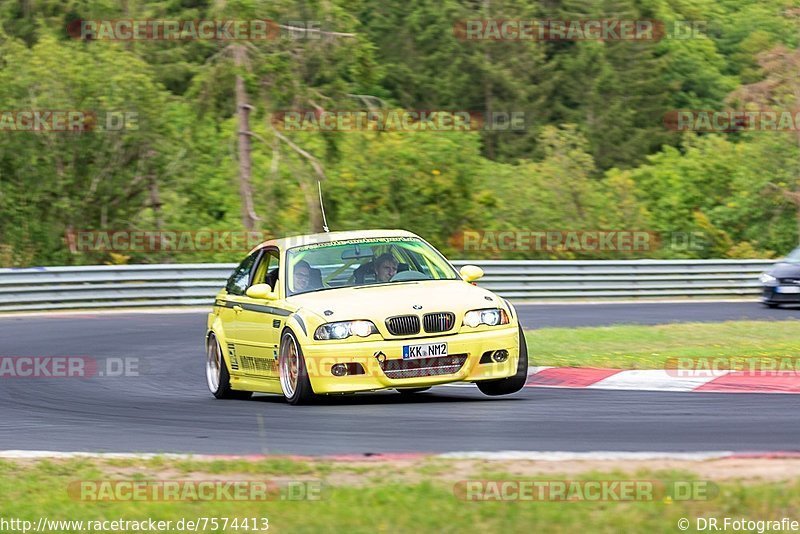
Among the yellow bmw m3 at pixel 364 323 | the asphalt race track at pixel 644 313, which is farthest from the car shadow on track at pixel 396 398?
the asphalt race track at pixel 644 313

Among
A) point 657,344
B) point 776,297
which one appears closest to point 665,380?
point 657,344

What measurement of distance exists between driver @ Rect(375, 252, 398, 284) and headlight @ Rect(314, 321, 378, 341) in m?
1.01

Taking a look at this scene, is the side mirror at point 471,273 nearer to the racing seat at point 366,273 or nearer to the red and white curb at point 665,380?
the racing seat at point 366,273

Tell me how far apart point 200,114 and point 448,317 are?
25.2 m

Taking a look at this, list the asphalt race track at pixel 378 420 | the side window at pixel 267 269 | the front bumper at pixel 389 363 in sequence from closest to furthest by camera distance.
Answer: the asphalt race track at pixel 378 420
the front bumper at pixel 389 363
the side window at pixel 267 269

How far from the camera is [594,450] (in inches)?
303

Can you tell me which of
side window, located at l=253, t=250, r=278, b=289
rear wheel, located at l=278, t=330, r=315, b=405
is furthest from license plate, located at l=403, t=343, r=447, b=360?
side window, located at l=253, t=250, r=278, b=289

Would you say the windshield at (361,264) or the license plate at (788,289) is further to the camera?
the license plate at (788,289)

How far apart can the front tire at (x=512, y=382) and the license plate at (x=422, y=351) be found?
25.3 inches

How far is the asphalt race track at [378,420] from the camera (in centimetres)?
813

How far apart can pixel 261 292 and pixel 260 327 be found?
16.3 inches

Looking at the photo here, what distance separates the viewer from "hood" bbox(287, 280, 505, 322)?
10.4 meters

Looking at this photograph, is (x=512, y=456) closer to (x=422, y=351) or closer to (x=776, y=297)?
(x=422, y=351)

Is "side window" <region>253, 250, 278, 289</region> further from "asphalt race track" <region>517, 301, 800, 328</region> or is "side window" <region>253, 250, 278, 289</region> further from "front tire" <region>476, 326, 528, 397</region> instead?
"asphalt race track" <region>517, 301, 800, 328</region>
